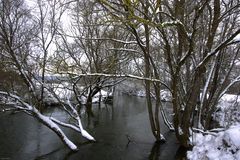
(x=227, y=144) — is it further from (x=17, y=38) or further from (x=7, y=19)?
(x=17, y=38)

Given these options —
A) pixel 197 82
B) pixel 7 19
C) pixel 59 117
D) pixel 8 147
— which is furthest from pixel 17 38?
pixel 197 82

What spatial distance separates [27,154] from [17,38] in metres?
9.16

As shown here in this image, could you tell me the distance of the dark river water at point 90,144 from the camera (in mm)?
10055

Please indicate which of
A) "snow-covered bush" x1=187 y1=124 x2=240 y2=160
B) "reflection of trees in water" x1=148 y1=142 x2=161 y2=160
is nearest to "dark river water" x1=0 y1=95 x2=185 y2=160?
"reflection of trees in water" x1=148 y1=142 x2=161 y2=160

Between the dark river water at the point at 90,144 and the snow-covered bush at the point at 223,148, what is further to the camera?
the dark river water at the point at 90,144

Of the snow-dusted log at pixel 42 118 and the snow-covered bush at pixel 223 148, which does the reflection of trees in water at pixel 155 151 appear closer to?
the snow-covered bush at pixel 223 148

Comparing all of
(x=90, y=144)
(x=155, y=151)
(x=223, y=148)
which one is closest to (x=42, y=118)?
(x=90, y=144)

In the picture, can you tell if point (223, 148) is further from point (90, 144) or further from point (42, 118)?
point (42, 118)

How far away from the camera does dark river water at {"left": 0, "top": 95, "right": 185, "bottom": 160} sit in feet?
33.0

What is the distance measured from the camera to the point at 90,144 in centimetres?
1145

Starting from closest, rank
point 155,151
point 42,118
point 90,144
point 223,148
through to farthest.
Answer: point 223,148 < point 42,118 < point 155,151 < point 90,144

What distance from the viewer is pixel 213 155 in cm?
688

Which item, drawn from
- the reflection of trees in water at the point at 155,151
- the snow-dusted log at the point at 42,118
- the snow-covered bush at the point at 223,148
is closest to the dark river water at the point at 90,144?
the reflection of trees in water at the point at 155,151

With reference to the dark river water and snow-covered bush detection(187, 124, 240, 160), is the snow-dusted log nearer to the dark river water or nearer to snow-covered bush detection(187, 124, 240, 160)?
the dark river water
